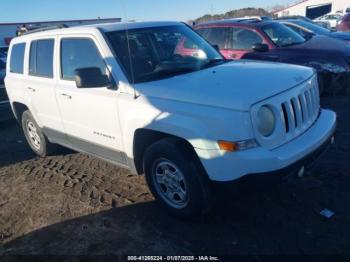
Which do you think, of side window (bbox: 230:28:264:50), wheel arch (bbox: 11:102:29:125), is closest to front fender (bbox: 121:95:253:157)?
wheel arch (bbox: 11:102:29:125)

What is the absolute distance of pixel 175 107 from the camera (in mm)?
3418

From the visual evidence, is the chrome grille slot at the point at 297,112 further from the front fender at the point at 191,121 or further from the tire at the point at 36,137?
the tire at the point at 36,137

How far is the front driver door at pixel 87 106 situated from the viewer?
161 inches

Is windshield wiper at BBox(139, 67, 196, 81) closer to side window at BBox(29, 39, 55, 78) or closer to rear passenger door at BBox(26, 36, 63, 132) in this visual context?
rear passenger door at BBox(26, 36, 63, 132)

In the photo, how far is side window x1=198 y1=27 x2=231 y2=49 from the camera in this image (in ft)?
27.4

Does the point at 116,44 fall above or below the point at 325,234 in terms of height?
above

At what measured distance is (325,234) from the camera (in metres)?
3.39

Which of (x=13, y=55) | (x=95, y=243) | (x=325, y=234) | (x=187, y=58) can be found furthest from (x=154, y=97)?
(x=13, y=55)

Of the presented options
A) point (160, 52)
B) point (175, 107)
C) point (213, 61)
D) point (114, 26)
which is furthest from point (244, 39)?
point (175, 107)

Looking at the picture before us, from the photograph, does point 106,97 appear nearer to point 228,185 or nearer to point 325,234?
point 228,185

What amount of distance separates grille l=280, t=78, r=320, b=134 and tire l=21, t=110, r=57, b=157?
150 inches

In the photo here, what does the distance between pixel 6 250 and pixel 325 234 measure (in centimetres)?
298

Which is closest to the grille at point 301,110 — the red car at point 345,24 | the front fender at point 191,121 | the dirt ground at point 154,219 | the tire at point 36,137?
the front fender at point 191,121

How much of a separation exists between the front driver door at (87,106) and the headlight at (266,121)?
152 centimetres
